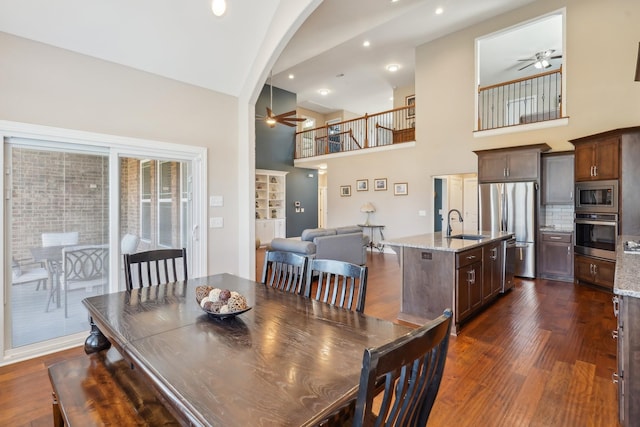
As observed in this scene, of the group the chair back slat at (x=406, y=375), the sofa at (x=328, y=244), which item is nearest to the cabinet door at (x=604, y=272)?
the sofa at (x=328, y=244)

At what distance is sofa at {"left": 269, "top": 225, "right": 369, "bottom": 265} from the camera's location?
16.1 ft

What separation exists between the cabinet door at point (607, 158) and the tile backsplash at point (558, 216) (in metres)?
1.08

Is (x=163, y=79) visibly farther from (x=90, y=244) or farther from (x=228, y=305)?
(x=228, y=305)

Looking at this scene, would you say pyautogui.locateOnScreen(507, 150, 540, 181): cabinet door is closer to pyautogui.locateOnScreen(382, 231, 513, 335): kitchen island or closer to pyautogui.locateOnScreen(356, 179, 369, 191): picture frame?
pyautogui.locateOnScreen(382, 231, 513, 335): kitchen island

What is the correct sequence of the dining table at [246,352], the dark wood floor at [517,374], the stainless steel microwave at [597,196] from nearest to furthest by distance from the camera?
the dining table at [246,352], the dark wood floor at [517,374], the stainless steel microwave at [597,196]

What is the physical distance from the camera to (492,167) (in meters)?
5.91

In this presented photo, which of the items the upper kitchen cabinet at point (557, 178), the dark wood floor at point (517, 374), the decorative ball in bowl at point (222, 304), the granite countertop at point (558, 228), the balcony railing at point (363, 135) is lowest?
the dark wood floor at point (517, 374)

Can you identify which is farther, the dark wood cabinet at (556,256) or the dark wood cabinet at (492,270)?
the dark wood cabinet at (556,256)

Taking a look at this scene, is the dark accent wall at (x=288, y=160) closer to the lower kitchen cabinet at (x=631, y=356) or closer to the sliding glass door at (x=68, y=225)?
the sliding glass door at (x=68, y=225)

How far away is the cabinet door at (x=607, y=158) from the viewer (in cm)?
447

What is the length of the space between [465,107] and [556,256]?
3449 mm

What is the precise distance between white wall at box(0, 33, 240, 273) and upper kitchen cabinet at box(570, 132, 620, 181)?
17.1 ft

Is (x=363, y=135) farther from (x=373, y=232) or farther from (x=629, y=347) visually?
(x=629, y=347)

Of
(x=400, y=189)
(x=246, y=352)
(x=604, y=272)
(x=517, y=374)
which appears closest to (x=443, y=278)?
(x=517, y=374)
